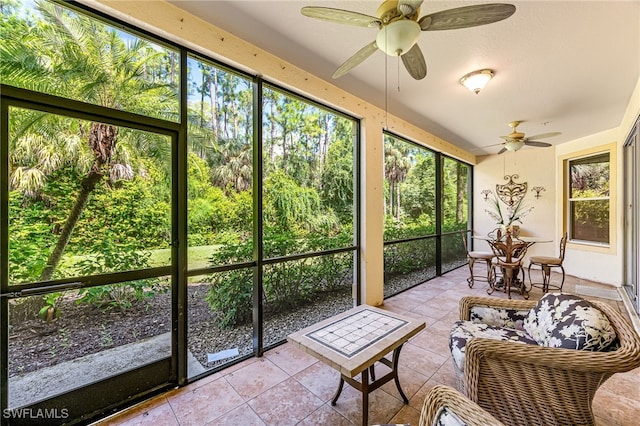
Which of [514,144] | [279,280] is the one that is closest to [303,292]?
[279,280]

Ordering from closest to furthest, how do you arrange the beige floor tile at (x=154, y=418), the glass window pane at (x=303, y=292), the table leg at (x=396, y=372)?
1. the beige floor tile at (x=154, y=418)
2. the table leg at (x=396, y=372)
3. the glass window pane at (x=303, y=292)

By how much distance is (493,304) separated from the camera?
6.82 ft

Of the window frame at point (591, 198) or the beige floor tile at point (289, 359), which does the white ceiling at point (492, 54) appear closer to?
the window frame at point (591, 198)

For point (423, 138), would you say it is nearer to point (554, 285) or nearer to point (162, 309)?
point (554, 285)

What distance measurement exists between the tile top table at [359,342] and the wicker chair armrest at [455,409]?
542mm

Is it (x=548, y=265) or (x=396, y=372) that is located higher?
(x=548, y=265)

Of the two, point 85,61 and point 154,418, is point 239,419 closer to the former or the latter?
point 154,418

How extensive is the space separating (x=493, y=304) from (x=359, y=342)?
1.21 m

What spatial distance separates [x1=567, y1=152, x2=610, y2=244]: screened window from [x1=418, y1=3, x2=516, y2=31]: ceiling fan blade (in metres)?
5.33

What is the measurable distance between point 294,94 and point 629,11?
8.61 ft

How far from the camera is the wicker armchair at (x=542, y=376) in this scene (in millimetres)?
1251

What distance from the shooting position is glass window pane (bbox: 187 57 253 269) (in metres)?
2.16

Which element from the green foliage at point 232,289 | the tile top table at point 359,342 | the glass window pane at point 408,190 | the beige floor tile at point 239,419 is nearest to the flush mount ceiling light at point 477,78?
the glass window pane at point 408,190

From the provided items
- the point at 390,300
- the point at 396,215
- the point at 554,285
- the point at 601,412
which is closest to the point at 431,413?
the point at 601,412
